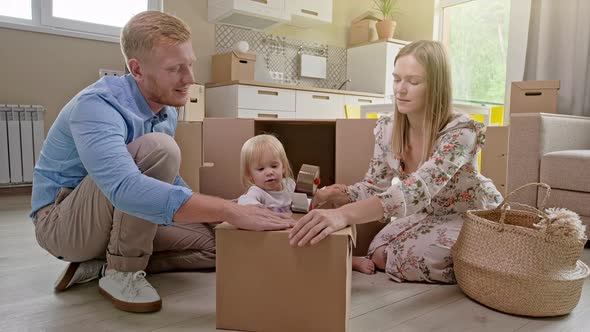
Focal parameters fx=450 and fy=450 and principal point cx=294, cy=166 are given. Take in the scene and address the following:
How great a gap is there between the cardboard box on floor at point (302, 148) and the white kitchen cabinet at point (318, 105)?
166 cm

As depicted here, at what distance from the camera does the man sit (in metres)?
1.04

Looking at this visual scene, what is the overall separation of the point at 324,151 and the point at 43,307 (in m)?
1.42

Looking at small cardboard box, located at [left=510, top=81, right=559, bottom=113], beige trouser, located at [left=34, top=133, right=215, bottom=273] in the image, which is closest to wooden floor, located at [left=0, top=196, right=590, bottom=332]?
beige trouser, located at [left=34, top=133, right=215, bottom=273]

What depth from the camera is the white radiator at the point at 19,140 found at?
3088mm

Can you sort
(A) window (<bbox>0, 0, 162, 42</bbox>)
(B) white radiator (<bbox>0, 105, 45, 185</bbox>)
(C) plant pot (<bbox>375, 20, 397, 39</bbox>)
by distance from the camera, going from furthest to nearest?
(C) plant pot (<bbox>375, 20, 397, 39</bbox>) → (A) window (<bbox>0, 0, 162, 42</bbox>) → (B) white radiator (<bbox>0, 105, 45, 185</bbox>)

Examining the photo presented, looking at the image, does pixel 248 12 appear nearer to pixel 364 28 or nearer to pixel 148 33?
pixel 364 28

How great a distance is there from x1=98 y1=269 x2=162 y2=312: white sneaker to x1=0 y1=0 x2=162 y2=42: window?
8.91 feet

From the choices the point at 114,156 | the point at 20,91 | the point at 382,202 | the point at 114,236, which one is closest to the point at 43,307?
the point at 114,236

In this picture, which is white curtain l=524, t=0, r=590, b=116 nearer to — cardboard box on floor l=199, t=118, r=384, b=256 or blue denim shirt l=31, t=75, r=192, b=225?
cardboard box on floor l=199, t=118, r=384, b=256

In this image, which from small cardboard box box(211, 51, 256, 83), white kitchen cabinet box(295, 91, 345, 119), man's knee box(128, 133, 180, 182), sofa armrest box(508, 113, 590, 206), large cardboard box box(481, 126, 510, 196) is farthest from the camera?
white kitchen cabinet box(295, 91, 345, 119)

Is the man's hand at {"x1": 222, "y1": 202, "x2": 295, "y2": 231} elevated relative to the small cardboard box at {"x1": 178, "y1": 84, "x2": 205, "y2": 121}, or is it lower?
lower

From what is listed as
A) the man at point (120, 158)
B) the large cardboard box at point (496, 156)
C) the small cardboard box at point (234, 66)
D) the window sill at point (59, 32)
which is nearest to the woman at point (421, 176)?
the man at point (120, 158)

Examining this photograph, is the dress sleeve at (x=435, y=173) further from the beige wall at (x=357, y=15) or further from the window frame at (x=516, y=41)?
the beige wall at (x=357, y=15)

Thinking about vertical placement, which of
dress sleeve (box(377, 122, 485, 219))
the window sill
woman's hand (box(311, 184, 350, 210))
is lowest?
woman's hand (box(311, 184, 350, 210))
